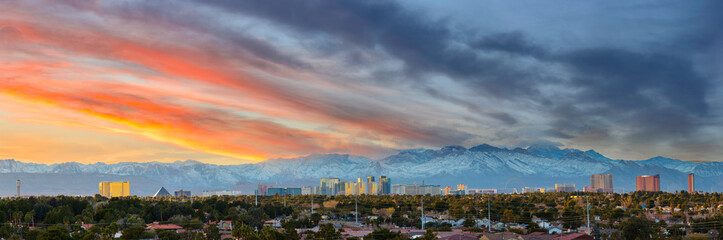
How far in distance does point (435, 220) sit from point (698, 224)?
1946 inches

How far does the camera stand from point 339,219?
153875mm

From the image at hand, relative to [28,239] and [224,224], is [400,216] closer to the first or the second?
[224,224]

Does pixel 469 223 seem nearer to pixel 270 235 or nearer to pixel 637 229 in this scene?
pixel 637 229

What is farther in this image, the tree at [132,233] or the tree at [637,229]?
the tree at [132,233]

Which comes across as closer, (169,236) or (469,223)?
(169,236)

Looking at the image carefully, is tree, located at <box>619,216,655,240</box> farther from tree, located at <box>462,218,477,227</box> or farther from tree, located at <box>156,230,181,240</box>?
tree, located at <box>156,230,181,240</box>

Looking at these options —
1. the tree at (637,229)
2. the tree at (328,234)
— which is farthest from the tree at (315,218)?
the tree at (637,229)

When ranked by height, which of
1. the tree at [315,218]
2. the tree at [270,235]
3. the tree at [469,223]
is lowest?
the tree at [469,223]

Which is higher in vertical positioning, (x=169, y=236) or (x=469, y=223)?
(x=169, y=236)

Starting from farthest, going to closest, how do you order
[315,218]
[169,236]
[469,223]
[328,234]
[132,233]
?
[315,218], [469,223], [132,233], [169,236], [328,234]

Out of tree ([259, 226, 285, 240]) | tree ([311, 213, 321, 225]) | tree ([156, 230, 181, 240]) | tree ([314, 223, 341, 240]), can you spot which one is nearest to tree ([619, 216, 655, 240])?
tree ([314, 223, 341, 240])

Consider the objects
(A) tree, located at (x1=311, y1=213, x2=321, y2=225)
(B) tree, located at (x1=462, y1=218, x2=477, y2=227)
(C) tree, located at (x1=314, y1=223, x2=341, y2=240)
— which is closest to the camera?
(C) tree, located at (x1=314, y1=223, x2=341, y2=240)

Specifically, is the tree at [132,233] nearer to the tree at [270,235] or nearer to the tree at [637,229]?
the tree at [270,235]

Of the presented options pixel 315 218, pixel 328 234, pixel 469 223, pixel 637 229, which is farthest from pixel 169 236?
pixel 469 223
